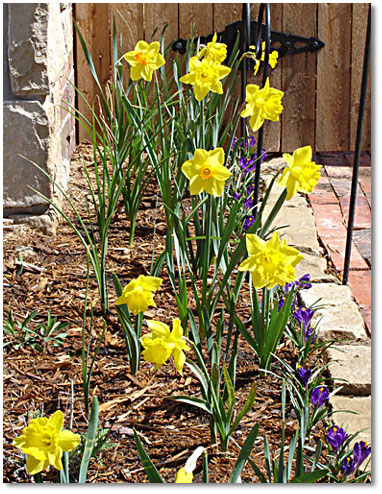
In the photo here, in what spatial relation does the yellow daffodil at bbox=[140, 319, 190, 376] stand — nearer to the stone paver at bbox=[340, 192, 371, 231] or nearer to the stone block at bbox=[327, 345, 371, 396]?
the stone block at bbox=[327, 345, 371, 396]

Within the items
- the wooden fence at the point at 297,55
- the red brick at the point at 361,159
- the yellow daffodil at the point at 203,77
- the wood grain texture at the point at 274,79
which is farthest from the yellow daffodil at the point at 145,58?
the red brick at the point at 361,159

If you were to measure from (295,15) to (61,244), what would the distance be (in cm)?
209

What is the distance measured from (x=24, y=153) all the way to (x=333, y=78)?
6.77ft

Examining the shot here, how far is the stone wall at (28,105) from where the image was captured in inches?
110

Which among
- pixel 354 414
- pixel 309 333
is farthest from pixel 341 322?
pixel 354 414

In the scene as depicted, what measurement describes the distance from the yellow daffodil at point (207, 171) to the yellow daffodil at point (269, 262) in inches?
6.9

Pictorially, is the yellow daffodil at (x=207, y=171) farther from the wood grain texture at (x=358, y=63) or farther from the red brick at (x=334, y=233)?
the wood grain texture at (x=358, y=63)

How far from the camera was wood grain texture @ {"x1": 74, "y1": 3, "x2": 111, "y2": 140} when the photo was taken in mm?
3998

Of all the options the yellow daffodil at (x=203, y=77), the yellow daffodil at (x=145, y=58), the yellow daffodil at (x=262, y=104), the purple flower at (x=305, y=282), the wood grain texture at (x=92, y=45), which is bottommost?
the purple flower at (x=305, y=282)

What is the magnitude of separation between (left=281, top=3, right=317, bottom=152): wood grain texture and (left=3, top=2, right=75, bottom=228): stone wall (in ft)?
5.16

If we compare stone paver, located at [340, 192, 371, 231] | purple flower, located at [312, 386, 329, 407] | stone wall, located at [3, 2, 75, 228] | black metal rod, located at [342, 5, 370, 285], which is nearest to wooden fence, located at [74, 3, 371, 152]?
stone paver, located at [340, 192, 371, 231]

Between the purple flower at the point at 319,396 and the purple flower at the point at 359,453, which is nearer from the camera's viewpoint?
the purple flower at the point at 359,453

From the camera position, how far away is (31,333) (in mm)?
2307

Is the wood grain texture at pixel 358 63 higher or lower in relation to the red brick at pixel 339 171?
higher
